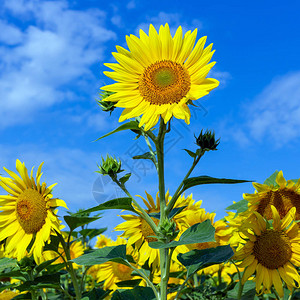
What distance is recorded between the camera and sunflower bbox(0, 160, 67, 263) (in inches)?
119

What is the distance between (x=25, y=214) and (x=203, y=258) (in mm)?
1440

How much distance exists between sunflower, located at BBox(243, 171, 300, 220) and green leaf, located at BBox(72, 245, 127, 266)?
1038 millimetres

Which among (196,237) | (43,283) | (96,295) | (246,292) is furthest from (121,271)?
(196,237)

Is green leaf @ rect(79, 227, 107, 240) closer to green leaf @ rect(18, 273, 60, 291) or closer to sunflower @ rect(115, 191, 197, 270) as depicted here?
sunflower @ rect(115, 191, 197, 270)

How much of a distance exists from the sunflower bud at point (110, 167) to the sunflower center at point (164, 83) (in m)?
0.50

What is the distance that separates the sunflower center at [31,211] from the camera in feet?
10.0

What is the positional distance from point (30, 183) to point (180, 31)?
1696 millimetres

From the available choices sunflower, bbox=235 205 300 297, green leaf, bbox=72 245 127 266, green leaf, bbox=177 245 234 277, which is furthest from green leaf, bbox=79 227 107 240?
sunflower, bbox=235 205 300 297

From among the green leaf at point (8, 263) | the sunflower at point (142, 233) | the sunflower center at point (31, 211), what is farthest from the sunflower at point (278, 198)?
the green leaf at point (8, 263)

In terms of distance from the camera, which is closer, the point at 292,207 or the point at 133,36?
the point at 133,36

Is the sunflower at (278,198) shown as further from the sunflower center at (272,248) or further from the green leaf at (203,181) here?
the green leaf at (203,181)

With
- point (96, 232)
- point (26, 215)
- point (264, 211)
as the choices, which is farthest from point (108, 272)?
point (264, 211)

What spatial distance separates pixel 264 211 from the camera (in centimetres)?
310

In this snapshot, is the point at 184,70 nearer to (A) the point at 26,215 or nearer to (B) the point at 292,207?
(B) the point at 292,207
